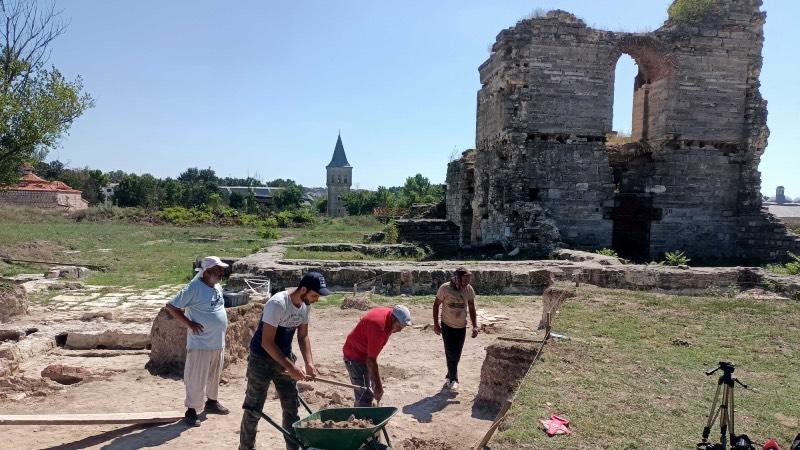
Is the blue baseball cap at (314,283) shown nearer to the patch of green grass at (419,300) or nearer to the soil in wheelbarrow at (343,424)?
the soil in wheelbarrow at (343,424)

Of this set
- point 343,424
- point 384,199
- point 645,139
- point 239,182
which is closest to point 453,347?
point 343,424

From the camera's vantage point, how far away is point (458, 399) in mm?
6258

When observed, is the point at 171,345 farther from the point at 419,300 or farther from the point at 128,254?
the point at 128,254

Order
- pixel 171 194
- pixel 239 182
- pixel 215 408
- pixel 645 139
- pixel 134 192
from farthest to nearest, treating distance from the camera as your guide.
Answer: pixel 239 182 → pixel 171 194 → pixel 134 192 → pixel 645 139 → pixel 215 408

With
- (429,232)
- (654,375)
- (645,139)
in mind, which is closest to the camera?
(654,375)

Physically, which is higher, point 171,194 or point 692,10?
point 692,10

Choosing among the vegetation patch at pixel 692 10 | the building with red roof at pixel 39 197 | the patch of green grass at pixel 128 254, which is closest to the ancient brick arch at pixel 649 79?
the vegetation patch at pixel 692 10

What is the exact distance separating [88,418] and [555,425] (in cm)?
394

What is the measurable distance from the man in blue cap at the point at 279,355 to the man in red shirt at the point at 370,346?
1.53ft

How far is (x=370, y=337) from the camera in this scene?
4930mm

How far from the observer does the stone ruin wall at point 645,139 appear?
55.9ft

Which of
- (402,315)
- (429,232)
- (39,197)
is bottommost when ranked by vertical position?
(402,315)

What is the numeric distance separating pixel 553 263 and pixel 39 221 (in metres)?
40.5

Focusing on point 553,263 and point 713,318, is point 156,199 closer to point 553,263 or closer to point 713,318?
point 553,263
